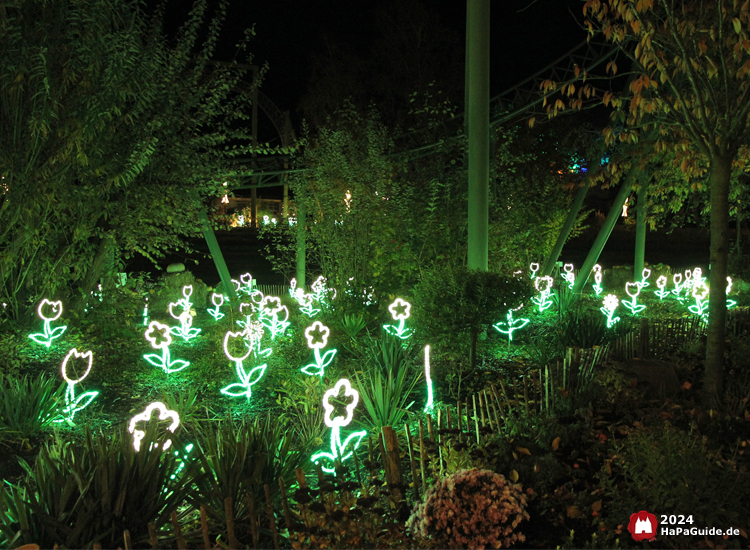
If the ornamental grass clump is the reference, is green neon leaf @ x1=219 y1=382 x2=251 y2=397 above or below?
above

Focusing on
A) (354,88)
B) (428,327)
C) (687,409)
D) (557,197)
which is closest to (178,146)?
(428,327)

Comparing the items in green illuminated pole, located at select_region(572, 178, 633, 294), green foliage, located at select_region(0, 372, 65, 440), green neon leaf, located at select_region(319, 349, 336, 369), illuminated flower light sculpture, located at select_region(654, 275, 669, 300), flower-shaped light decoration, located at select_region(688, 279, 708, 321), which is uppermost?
green illuminated pole, located at select_region(572, 178, 633, 294)

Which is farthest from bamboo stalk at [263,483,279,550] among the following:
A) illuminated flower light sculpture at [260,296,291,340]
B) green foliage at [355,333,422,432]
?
illuminated flower light sculpture at [260,296,291,340]

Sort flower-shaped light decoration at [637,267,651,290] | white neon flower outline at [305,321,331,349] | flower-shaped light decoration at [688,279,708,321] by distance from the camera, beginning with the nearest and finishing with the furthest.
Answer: white neon flower outline at [305,321,331,349] → flower-shaped light decoration at [688,279,708,321] → flower-shaped light decoration at [637,267,651,290]

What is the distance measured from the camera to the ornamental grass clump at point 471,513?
300cm

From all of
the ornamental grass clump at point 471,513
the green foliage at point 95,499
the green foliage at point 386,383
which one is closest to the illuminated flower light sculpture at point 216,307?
the green foliage at point 386,383

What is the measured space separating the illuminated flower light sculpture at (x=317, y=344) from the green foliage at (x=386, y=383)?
485 millimetres

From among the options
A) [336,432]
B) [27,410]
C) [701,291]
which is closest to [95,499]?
[336,432]

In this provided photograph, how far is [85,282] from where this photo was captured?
29.0 feet

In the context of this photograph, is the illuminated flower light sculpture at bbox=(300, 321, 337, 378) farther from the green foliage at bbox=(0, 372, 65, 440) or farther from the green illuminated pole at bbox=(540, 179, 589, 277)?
the green illuminated pole at bbox=(540, 179, 589, 277)

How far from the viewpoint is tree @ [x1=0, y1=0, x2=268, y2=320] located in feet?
21.2

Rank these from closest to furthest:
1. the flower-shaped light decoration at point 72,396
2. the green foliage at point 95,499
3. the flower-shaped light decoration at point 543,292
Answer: the green foliage at point 95,499 → the flower-shaped light decoration at point 72,396 → the flower-shaped light decoration at point 543,292

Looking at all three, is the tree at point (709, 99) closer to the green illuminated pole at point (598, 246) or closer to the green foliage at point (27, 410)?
the green foliage at point (27, 410)

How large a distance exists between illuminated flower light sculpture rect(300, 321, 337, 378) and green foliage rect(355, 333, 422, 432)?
485mm
